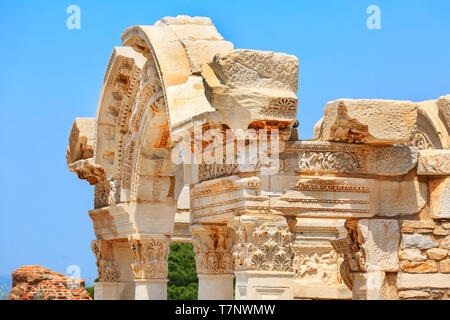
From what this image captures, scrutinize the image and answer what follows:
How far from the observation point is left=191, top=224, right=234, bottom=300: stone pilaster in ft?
35.1

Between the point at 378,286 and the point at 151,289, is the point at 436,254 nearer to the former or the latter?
the point at 378,286

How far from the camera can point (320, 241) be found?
12727mm

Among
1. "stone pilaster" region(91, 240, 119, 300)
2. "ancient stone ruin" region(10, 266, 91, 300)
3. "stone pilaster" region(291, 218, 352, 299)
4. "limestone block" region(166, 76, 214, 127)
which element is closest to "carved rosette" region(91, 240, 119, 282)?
"stone pilaster" region(91, 240, 119, 300)

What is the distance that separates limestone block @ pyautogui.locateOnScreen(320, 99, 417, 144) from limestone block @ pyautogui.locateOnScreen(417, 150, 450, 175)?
0.31 metres

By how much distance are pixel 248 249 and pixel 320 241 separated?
4034mm

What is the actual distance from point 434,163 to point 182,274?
805 inches

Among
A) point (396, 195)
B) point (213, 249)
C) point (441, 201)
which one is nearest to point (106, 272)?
point (213, 249)

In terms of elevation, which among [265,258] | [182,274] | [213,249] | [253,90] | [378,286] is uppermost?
[253,90]

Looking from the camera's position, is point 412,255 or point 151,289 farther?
point 151,289

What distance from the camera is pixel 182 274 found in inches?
1136
